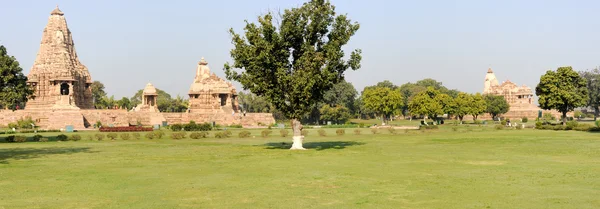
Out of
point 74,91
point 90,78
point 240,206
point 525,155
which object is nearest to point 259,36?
point 525,155

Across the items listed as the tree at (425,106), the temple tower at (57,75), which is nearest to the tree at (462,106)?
the tree at (425,106)

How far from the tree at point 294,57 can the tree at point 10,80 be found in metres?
22.1

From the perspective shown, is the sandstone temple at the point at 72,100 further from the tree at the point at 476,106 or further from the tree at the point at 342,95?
the tree at the point at 476,106

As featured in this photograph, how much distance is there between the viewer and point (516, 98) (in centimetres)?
15900

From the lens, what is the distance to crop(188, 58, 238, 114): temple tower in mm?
107938

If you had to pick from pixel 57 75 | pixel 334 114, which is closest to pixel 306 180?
pixel 57 75

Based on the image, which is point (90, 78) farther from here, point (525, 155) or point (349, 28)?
point (525, 155)

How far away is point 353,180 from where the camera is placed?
21219 millimetres

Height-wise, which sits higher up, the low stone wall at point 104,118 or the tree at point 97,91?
the tree at point 97,91

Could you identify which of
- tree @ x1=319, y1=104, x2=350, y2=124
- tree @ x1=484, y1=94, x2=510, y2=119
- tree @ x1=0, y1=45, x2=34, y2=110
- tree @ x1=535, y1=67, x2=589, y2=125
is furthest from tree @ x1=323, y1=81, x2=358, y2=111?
tree @ x1=0, y1=45, x2=34, y2=110

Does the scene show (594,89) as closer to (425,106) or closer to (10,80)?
(425,106)

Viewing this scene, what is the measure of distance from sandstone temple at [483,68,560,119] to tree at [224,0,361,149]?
112136 mm

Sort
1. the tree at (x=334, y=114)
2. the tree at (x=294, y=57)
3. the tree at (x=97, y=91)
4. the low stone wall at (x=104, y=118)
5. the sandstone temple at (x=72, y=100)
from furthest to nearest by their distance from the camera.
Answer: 1. the tree at (x=97, y=91)
2. the tree at (x=334, y=114)
3. the sandstone temple at (x=72, y=100)
4. the low stone wall at (x=104, y=118)
5. the tree at (x=294, y=57)

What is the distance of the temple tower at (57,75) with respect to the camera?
8788cm
